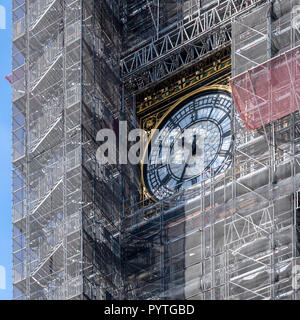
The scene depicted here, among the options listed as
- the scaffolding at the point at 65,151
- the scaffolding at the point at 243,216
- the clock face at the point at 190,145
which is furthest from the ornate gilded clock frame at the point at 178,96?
the scaffolding at the point at 243,216

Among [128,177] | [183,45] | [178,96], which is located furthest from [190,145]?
[183,45]

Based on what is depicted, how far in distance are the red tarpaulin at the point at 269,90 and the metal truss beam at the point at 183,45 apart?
310 cm

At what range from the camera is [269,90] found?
36125 mm

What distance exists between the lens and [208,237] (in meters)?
36.8

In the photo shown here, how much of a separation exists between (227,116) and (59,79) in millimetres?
4320

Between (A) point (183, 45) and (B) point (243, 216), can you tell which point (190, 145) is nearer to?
(A) point (183, 45)

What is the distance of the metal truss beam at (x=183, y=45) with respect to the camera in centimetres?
3969

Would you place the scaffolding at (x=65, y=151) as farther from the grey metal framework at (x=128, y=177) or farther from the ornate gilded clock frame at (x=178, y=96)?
the ornate gilded clock frame at (x=178, y=96)

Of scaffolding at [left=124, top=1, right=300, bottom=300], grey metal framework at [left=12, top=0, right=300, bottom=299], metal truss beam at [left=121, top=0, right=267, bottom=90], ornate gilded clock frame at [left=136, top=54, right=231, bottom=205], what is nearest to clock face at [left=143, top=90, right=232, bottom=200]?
ornate gilded clock frame at [left=136, top=54, right=231, bottom=205]

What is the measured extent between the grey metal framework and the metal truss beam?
0.13 ft

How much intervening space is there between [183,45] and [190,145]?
8.29 ft

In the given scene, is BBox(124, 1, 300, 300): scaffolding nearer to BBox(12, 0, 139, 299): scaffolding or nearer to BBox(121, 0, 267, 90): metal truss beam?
BBox(12, 0, 139, 299): scaffolding
